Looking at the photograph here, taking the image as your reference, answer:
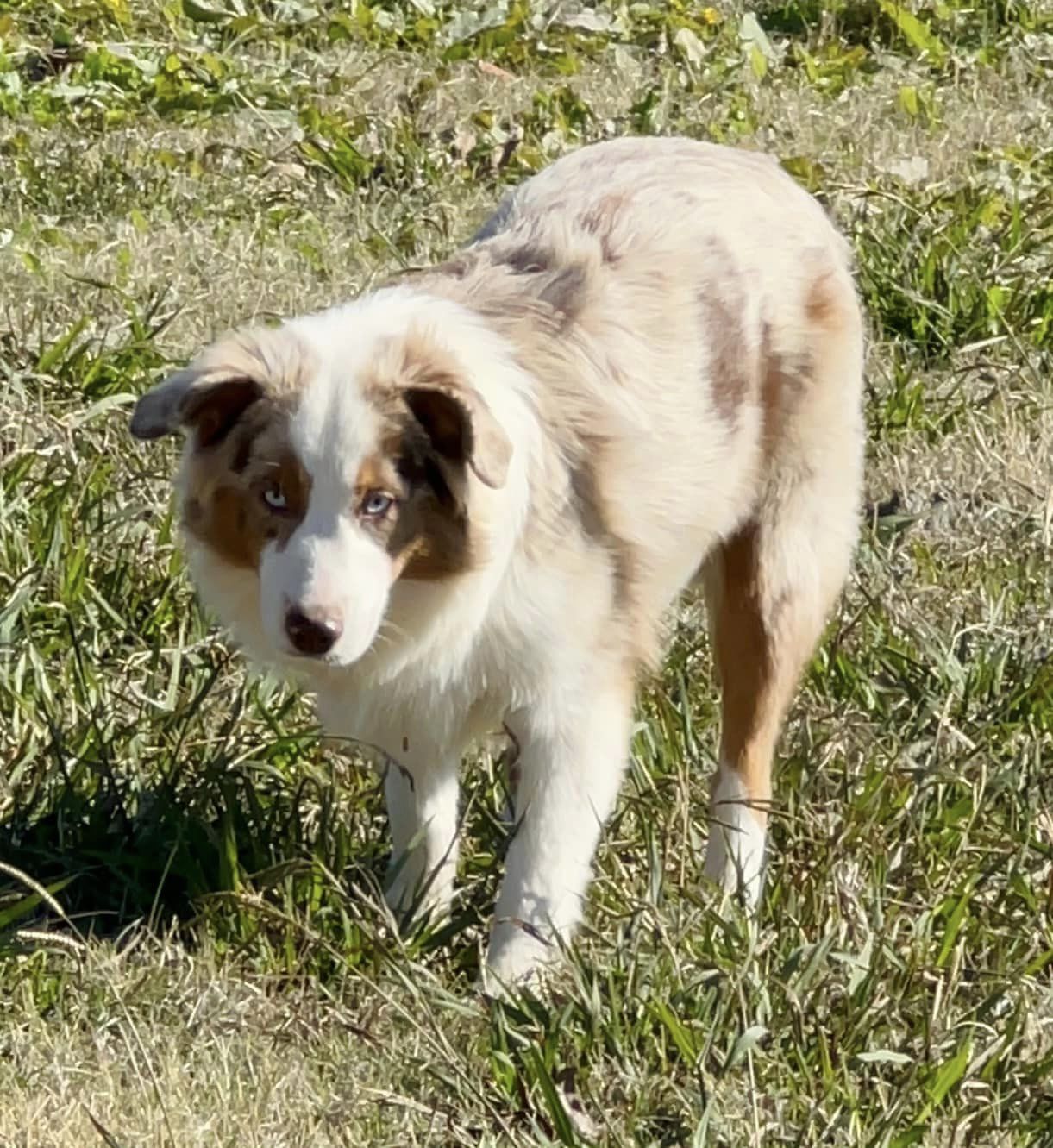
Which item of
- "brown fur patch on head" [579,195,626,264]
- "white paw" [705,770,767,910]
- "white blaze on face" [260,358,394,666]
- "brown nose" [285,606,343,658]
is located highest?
"brown fur patch on head" [579,195,626,264]

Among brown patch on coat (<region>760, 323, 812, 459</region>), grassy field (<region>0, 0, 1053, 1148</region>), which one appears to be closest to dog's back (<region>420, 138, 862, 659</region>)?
brown patch on coat (<region>760, 323, 812, 459</region>)

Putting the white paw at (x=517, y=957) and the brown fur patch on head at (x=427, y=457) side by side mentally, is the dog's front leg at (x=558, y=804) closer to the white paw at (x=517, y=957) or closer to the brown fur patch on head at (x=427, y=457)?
the white paw at (x=517, y=957)

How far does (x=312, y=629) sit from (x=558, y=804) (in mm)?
689

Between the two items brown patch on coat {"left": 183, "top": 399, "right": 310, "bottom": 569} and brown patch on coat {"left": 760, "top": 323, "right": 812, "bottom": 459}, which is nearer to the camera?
brown patch on coat {"left": 183, "top": 399, "right": 310, "bottom": 569}

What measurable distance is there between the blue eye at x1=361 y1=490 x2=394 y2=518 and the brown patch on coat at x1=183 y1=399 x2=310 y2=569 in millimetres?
98

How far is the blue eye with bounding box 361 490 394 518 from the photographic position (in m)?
3.82

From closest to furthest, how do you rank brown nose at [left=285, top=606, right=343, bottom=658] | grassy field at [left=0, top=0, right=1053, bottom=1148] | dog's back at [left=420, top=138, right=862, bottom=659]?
grassy field at [left=0, top=0, right=1053, bottom=1148] → brown nose at [left=285, top=606, right=343, bottom=658] → dog's back at [left=420, top=138, right=862, bottom=659]

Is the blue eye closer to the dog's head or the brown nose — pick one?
the dog's head

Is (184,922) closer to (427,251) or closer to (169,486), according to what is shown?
(169,486)

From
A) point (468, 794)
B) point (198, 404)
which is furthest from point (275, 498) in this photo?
point (468, 794)

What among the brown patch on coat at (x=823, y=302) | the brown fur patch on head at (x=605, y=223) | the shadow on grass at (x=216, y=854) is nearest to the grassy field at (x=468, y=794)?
the shadow on grass at (x=216, y=854)

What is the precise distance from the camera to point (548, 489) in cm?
412

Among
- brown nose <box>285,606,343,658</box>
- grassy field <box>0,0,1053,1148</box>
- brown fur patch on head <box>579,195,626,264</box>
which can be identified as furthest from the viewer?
brown fur patch on head <box>579,195,626,264</box>

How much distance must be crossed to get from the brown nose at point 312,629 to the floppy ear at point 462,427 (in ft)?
1.14
